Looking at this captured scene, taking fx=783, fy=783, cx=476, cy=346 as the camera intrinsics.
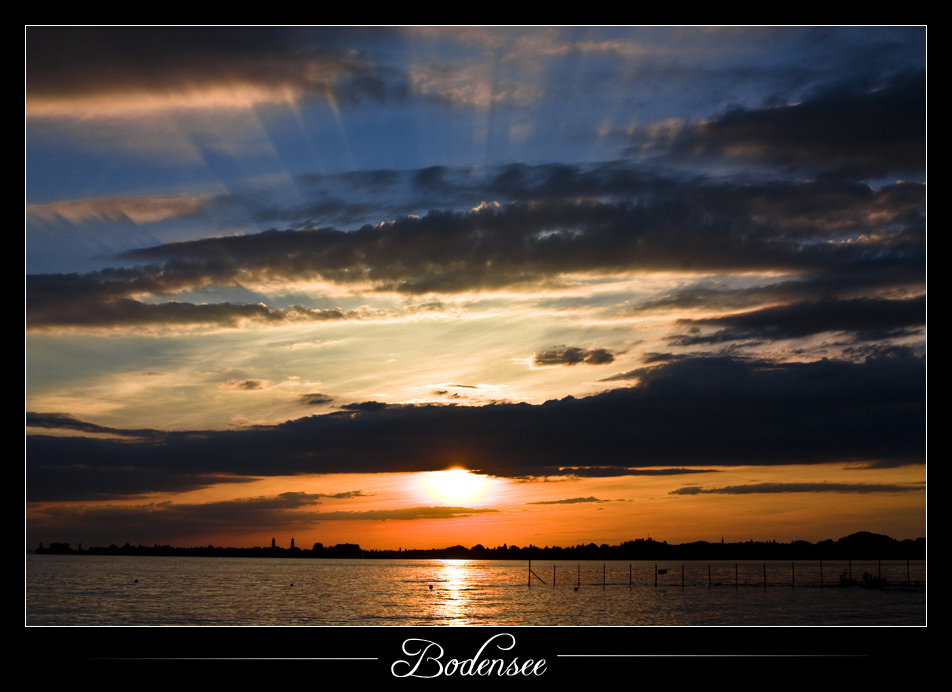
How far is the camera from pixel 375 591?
171m
